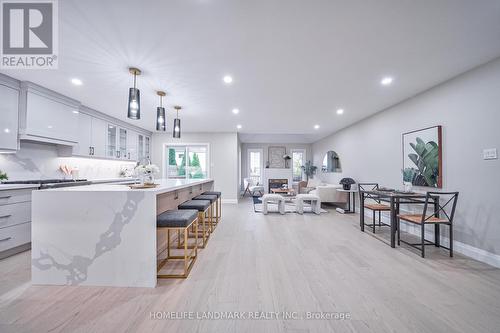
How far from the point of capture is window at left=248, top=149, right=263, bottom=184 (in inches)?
365

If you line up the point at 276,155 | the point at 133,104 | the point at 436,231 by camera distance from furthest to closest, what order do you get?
the point at 276,155 → the point at 436,231 → the point at 133,104

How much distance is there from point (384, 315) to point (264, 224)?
268cm

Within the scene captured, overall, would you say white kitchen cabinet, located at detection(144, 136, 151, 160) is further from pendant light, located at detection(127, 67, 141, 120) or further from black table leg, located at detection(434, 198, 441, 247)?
black table leg, located at detection(434, 198, 441, 247)

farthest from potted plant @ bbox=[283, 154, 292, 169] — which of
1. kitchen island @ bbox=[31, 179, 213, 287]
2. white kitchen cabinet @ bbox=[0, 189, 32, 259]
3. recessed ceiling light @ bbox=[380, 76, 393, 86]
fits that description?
white kitchen cabinet @ bbox=[0, 189, 32, 259]

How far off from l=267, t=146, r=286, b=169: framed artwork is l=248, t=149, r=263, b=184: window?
1.46 feet

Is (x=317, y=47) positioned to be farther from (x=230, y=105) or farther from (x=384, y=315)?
(x=384, y=315)

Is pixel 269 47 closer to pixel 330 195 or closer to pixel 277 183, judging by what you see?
pixel 330 195

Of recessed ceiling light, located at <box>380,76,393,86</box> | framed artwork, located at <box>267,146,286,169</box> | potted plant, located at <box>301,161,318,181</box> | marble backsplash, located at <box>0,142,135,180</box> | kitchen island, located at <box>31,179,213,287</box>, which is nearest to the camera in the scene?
kitchen island, located at <box>31,179,213,287</box>

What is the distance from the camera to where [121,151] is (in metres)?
5.28

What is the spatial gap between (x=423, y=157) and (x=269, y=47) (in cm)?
310

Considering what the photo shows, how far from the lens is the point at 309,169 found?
8766 mm

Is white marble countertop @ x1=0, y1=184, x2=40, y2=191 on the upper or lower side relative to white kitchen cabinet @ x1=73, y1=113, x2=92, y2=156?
lower

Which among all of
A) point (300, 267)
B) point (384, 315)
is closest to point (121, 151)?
point (300, 267)

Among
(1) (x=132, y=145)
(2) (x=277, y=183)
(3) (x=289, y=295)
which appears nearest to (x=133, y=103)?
(3) (x=289, y=295)
